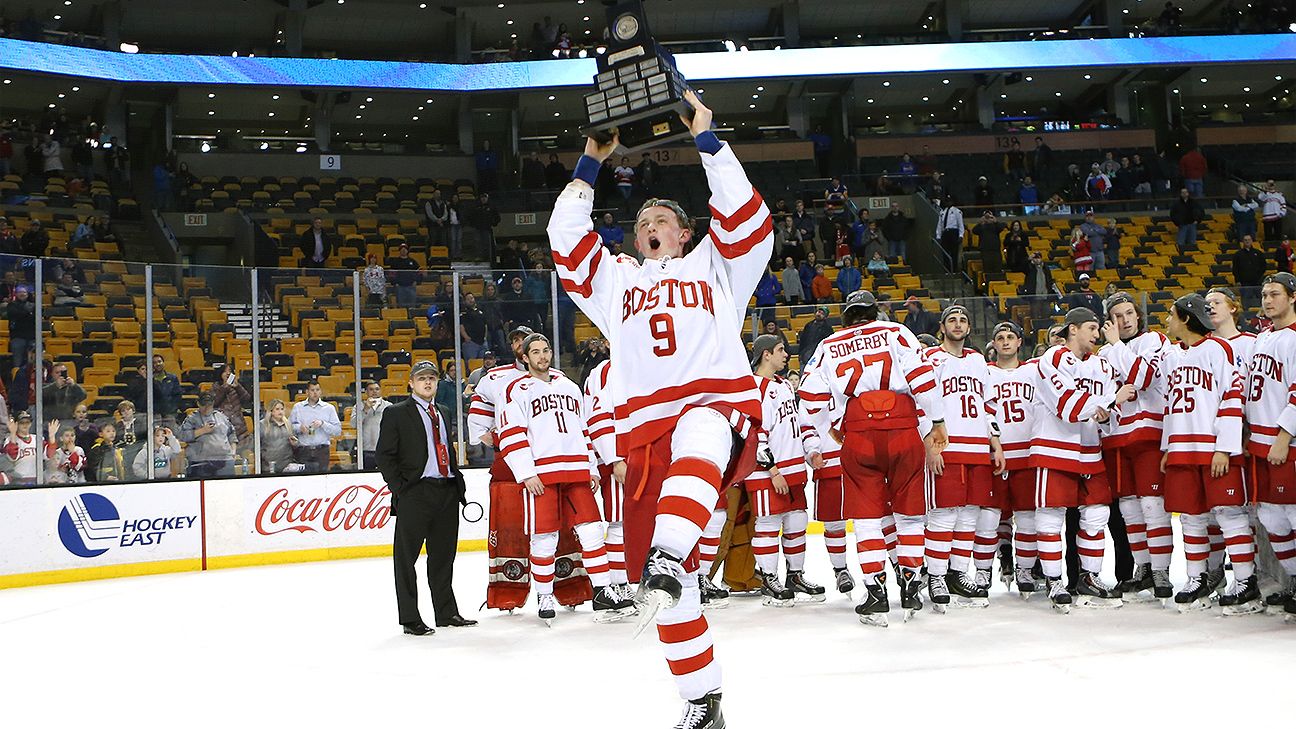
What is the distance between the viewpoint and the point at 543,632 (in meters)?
7.31

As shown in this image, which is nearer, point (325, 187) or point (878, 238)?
point (878, 238)

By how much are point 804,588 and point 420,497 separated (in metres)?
2.78

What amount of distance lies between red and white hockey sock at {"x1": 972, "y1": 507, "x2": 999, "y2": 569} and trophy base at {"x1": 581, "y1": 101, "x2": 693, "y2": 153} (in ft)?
14.5

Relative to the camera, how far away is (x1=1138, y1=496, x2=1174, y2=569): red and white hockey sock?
7212 millimetres

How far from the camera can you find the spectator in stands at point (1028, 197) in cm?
2459

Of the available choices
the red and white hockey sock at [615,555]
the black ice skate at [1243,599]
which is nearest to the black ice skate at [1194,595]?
the black ice skate at [1243,599]

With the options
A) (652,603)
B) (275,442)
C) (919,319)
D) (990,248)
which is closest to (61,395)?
(275,442)

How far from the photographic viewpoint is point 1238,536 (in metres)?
6.73

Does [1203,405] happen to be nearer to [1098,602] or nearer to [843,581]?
[1098,602]

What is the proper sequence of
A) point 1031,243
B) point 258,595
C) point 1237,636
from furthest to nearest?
point 1031,243, point 258,595, point 1237,636

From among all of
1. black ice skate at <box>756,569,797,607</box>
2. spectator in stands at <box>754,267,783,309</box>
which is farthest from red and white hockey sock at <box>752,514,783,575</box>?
spectator in stands at <box>754,267,783,309</box>

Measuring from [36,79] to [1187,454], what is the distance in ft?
79.5

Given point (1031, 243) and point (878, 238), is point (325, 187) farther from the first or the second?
point (1031, 243)

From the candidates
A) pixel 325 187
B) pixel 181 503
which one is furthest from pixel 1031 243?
pixel 181 503
